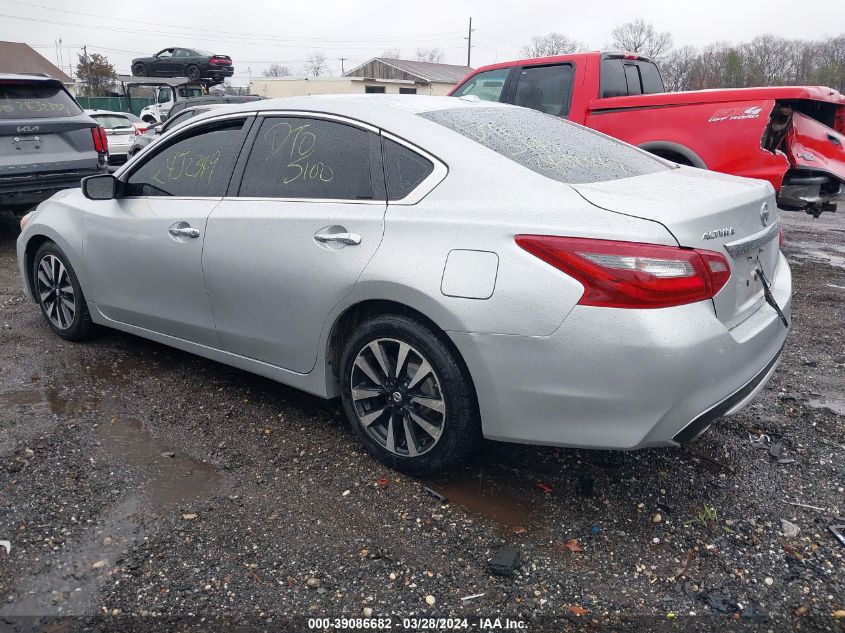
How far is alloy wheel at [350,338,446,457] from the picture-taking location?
3.00 metres

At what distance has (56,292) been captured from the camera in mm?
4934

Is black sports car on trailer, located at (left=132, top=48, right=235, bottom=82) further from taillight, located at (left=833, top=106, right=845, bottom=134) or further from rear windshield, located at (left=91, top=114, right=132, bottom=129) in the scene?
taillight, located at (left=833, top=106, right=845, bottom=134)

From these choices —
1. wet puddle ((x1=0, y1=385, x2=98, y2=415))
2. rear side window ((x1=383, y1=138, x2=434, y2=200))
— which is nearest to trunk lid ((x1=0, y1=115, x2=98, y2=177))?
wet puddle ((x1=0, y1=385, x2=98, y2=415))

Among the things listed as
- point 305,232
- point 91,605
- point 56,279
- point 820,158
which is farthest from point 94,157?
point 820,158

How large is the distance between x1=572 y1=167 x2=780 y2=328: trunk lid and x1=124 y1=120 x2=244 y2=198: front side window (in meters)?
1.95

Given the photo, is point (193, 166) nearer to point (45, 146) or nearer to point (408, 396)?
point (408, 396)

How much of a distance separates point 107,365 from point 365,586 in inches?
112

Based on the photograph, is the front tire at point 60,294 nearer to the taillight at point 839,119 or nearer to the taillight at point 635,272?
the taillight at point 635,272

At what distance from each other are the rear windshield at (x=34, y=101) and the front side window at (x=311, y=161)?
5.48m

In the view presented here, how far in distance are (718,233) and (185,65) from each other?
1112 inches

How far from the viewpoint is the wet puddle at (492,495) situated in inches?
116

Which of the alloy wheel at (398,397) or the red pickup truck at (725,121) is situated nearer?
the alloy wheel at (398,397)

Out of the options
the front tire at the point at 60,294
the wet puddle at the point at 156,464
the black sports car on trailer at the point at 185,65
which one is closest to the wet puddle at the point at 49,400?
the wet puddle at the point at 156,464

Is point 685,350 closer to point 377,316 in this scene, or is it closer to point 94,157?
point 377,316
